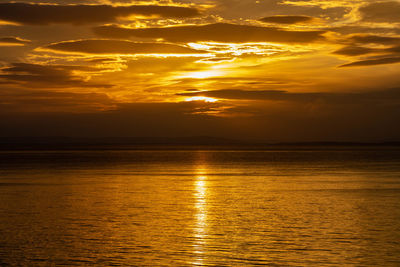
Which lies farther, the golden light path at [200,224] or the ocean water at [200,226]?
the golden light path at [200,224]

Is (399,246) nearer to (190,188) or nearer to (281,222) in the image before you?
(281,222)

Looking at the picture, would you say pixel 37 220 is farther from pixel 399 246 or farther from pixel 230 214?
pixel 399 246

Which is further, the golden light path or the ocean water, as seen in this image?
the golden light path

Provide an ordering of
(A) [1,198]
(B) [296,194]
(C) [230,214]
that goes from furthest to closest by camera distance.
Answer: (B) [296,194], (A) [1,198], (C) [230,214]

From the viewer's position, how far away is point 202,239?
24.0 metres

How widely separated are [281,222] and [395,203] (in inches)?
445

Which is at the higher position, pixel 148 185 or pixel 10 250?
pixel 10 250

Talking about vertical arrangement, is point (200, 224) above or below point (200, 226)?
below

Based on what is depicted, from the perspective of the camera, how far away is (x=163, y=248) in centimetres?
2225

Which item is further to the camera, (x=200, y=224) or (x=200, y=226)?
(x=200, y=224)

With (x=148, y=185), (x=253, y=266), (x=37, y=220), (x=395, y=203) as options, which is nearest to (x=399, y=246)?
(x=253, y=266)

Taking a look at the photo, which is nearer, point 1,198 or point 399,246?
point 399,246

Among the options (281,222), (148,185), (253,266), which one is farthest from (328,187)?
(253,266)

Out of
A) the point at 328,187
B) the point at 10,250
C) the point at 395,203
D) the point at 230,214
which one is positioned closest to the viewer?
the point at 10,250
